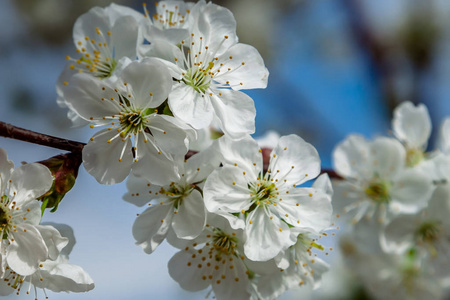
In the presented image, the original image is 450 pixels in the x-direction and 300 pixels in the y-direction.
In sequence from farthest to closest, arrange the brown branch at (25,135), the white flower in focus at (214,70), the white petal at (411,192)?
the white petal at (411,192)
the white flower in focus at (214,70)
the brown branch at (25,135)

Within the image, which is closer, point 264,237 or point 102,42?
point 264,237

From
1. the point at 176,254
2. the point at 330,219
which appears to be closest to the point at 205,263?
the point at 176,254

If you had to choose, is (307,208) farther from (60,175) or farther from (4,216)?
(4,216)

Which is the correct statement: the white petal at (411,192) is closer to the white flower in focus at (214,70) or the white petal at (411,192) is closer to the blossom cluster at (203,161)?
the blossom cluster at (203,161)

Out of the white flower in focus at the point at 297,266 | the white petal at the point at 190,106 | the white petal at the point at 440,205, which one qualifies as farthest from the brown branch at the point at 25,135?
the white petal at the point at 440,205

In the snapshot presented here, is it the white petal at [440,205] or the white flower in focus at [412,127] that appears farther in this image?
the white flower in focus at [412,127]

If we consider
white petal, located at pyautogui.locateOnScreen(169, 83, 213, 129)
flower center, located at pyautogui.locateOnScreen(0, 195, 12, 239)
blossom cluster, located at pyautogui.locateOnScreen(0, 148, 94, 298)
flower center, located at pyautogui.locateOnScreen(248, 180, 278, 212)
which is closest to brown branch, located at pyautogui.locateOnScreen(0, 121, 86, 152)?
blossom cluster, located at pyautogui.locateOnScreen(0, 148, 94, 298)

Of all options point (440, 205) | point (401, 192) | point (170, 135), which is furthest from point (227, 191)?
point (440, 205)
